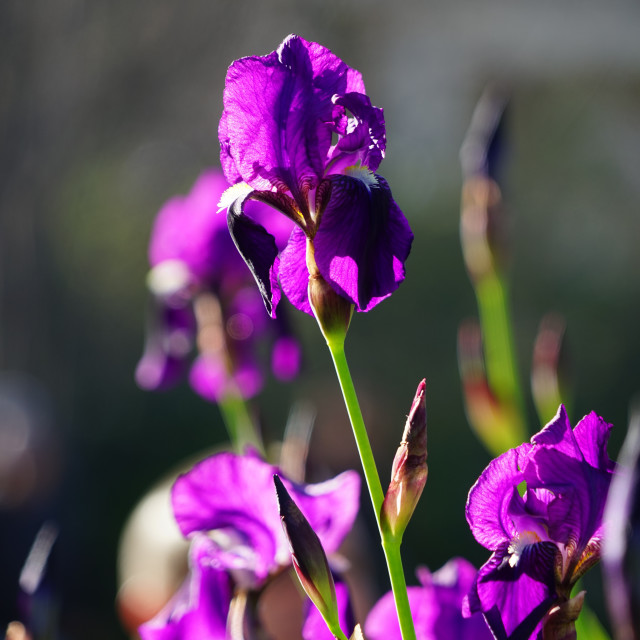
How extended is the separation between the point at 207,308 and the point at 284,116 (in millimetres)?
468

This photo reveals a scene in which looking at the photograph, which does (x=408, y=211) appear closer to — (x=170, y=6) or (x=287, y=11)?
(x=287, y=11)

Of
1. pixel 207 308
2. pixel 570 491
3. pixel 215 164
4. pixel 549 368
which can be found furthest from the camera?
pixel 215 164

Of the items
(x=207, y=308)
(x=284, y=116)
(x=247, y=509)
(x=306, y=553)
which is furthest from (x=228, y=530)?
(x=207, y=308)

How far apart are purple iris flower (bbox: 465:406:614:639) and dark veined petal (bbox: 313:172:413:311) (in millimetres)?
89

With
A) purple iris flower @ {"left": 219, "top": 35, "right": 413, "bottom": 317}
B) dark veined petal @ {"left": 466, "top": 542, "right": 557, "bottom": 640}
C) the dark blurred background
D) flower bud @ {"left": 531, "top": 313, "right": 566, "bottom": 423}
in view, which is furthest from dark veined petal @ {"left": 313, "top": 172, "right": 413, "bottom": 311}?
the dark blurred background

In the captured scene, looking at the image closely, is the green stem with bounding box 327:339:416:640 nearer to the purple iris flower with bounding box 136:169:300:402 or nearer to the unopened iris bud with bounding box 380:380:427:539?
the unopened iris bud with bounding box 380:380:427:539

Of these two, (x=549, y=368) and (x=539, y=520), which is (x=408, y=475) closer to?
(x=539, y=520)

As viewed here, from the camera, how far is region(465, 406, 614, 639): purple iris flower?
0.33 m

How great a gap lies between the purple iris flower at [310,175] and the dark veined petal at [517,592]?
0.12 meters

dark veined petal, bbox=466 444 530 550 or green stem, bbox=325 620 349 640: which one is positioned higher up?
dark veined petal, bbox=466 444 530 550

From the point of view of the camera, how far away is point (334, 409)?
2209 millimetres

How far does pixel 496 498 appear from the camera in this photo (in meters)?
0.34

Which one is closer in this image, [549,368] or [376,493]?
[376,493]

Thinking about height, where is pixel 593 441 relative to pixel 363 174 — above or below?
below
